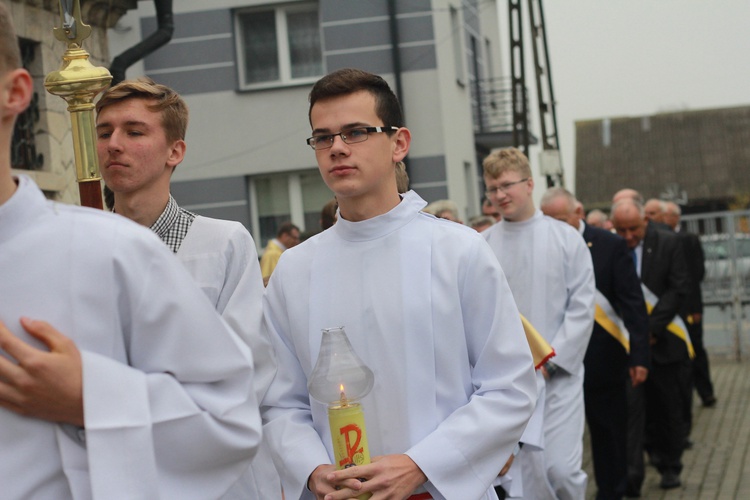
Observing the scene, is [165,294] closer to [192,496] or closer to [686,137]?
[192,496]

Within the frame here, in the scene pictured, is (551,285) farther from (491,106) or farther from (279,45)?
(491,106)

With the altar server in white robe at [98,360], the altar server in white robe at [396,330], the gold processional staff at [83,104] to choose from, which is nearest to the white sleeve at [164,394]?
the altar server in white robe at [98,360]

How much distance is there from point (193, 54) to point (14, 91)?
1943cm

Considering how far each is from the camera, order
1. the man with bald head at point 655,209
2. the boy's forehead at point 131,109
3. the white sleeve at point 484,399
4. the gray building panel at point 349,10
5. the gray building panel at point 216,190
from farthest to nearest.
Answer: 1. the gray building panel at point 216,190
2. the gray building panel at point 349,10
3. the man with bald head at point 655,209
4. the boy's forehead at point 131,109
5. the white sleeve at point 484,399

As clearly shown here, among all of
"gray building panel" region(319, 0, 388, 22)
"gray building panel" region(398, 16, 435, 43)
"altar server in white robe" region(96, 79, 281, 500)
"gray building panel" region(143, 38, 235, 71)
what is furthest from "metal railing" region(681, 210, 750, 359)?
"altar server in white robe" region(96, 79, 281, 500)

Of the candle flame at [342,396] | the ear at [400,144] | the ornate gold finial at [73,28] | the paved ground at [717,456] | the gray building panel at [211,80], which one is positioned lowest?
the paved ground at [717,456]

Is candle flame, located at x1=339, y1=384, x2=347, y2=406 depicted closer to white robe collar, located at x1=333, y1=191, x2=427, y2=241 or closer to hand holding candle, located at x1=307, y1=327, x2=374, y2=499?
hand holding candle, located at x1=307, y1=327, x2=374, y2=499

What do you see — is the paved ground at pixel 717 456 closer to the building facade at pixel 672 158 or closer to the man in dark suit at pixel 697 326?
the man in dark suit at pixel 697 326

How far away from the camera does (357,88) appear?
3709mm

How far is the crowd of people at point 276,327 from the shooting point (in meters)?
2.15

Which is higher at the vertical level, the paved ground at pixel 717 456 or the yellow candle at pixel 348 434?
the yellow candle at pixel 348 434

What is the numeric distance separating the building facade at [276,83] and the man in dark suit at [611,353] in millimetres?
12554

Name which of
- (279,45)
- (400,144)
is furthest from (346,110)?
(279,45)

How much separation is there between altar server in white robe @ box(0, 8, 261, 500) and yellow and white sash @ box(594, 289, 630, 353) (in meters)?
6.38
